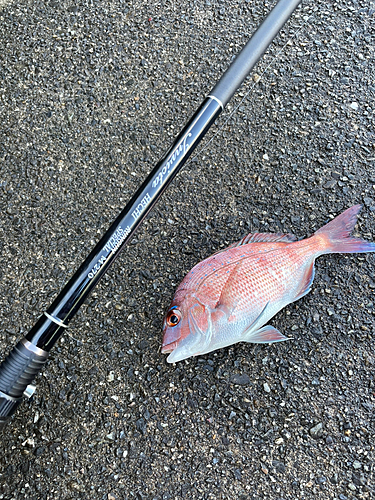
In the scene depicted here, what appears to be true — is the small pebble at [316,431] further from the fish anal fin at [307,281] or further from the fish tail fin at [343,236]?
the fish tail fin at [343,236]

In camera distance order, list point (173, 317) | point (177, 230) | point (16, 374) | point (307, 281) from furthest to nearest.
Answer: point (177, 230) < point (307, 281) < point (173, 317) < point (16, 374)

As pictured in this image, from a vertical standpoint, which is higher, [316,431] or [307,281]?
[307,281]

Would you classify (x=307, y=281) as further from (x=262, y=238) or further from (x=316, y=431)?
(x=316, y=431)

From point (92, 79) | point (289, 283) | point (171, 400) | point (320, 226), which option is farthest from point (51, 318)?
point (92, 79)

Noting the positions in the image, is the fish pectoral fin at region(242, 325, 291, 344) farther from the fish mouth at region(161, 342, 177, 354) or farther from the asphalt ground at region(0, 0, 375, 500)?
the fish mouth at region(161, 342, 177, 354)

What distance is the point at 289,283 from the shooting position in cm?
154

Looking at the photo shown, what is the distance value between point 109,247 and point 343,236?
86cm

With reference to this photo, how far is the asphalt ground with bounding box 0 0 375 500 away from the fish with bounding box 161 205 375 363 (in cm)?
12

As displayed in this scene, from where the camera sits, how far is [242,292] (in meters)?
1.45

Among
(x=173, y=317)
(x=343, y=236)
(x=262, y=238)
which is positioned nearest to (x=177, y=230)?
(x=262, y=238)

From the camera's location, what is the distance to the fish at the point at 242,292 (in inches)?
56.5

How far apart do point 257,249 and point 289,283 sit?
6.2 inches

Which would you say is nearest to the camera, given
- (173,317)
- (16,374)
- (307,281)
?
(16,374)

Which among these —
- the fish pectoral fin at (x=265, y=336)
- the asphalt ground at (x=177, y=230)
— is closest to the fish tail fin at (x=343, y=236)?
the asphalt ground at (x=177, y=230)
